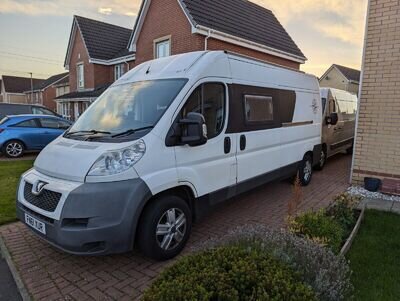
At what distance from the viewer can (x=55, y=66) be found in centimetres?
6022

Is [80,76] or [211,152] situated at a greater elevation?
[80,76]

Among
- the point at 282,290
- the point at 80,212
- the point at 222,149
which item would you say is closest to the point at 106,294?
the point at 80,212

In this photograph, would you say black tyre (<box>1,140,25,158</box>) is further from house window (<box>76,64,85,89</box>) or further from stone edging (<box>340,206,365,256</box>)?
house window (<box>76,64,85,89</box>)

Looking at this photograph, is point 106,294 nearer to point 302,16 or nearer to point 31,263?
point 31,263

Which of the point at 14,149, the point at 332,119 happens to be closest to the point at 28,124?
the point at 14,149

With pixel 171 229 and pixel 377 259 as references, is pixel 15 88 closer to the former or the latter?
pixel 171 229

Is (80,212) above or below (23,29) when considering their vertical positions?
below

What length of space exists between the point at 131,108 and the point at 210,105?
1.08 m

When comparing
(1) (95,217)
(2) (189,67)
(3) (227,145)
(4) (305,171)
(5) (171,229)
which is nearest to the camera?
(1) (95,217)

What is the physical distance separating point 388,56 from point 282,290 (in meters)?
6.02

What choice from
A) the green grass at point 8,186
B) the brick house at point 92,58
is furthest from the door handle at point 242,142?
the brick house at point 92,58

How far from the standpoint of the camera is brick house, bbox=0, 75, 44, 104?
5738cm

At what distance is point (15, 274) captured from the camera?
10.3 feet

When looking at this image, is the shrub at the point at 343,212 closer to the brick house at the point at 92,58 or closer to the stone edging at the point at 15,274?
the stone edging at the point at 15,274
